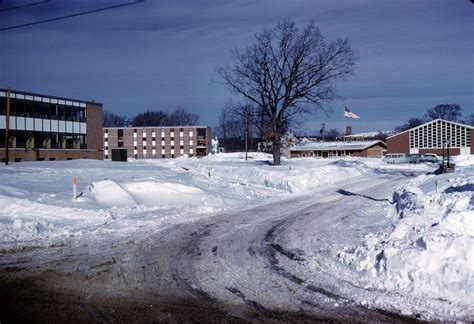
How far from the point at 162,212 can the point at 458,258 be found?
10649 millimetres

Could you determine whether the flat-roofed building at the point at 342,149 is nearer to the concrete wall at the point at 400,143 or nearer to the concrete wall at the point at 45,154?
the concrete wall at the point at 400,143

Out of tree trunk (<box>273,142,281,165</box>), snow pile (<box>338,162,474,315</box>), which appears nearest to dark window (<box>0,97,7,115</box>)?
tree trunk (<box>273,142,281,165</box>)

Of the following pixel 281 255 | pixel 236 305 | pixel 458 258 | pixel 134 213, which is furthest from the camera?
pixel 134 213

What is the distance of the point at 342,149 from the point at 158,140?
47.4m

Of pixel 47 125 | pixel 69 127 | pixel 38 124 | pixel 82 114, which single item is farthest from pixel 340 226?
pixel 82 114

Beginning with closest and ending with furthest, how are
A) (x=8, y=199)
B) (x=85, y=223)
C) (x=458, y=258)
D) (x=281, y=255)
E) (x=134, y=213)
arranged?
(x=458, y=258) < (x=281, y=255) < (x=85, y=223) < (x=8, y=199) < (x=134, y=213)

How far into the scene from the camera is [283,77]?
39719mm

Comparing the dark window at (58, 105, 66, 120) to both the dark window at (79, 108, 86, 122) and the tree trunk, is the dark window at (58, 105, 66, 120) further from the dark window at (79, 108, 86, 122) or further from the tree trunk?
the tree trunk

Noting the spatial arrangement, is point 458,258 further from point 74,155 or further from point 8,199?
point 74,155

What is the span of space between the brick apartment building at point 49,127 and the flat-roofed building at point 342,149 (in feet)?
143

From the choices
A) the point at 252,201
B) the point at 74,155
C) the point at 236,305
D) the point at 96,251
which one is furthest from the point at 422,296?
the point at 74,155

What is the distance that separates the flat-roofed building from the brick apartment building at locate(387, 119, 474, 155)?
11.7m

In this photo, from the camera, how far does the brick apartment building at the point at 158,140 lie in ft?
386

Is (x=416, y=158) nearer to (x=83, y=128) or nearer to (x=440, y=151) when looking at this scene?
(x=440, y=151)
